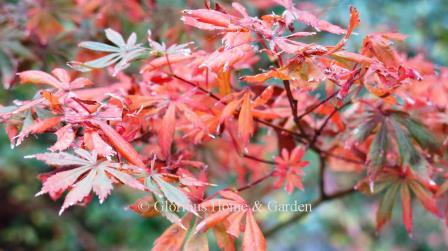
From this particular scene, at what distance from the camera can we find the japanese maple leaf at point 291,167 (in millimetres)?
976

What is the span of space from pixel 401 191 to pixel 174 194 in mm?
459

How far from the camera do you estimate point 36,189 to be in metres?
2.51

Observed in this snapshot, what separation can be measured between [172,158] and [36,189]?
178cm

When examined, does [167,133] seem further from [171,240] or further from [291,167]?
[291,167]

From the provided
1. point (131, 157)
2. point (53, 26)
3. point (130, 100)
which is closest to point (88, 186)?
point (131, 157)

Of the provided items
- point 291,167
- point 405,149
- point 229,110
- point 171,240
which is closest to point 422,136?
point 405,149

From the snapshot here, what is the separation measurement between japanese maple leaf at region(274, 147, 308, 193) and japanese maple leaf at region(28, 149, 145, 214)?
1.23ft

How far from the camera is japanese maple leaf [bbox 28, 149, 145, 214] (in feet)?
2.11

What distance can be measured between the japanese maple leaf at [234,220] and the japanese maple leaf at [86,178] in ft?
0.43

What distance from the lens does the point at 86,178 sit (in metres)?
0.67

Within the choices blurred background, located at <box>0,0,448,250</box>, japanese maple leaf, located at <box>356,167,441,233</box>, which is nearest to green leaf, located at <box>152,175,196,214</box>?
japanese maple leaf, located at <box>356,167,441,233</box>

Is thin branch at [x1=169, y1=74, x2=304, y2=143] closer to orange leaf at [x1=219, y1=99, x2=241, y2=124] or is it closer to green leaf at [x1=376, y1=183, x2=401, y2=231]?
orange leaf at [x1=219, y1=99, x2=241, y2=124]

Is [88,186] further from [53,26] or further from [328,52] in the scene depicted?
[53,26]

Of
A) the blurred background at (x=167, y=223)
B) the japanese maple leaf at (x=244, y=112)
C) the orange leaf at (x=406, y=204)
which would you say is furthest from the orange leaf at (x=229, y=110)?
the blurred background at (x=167, y=223)
